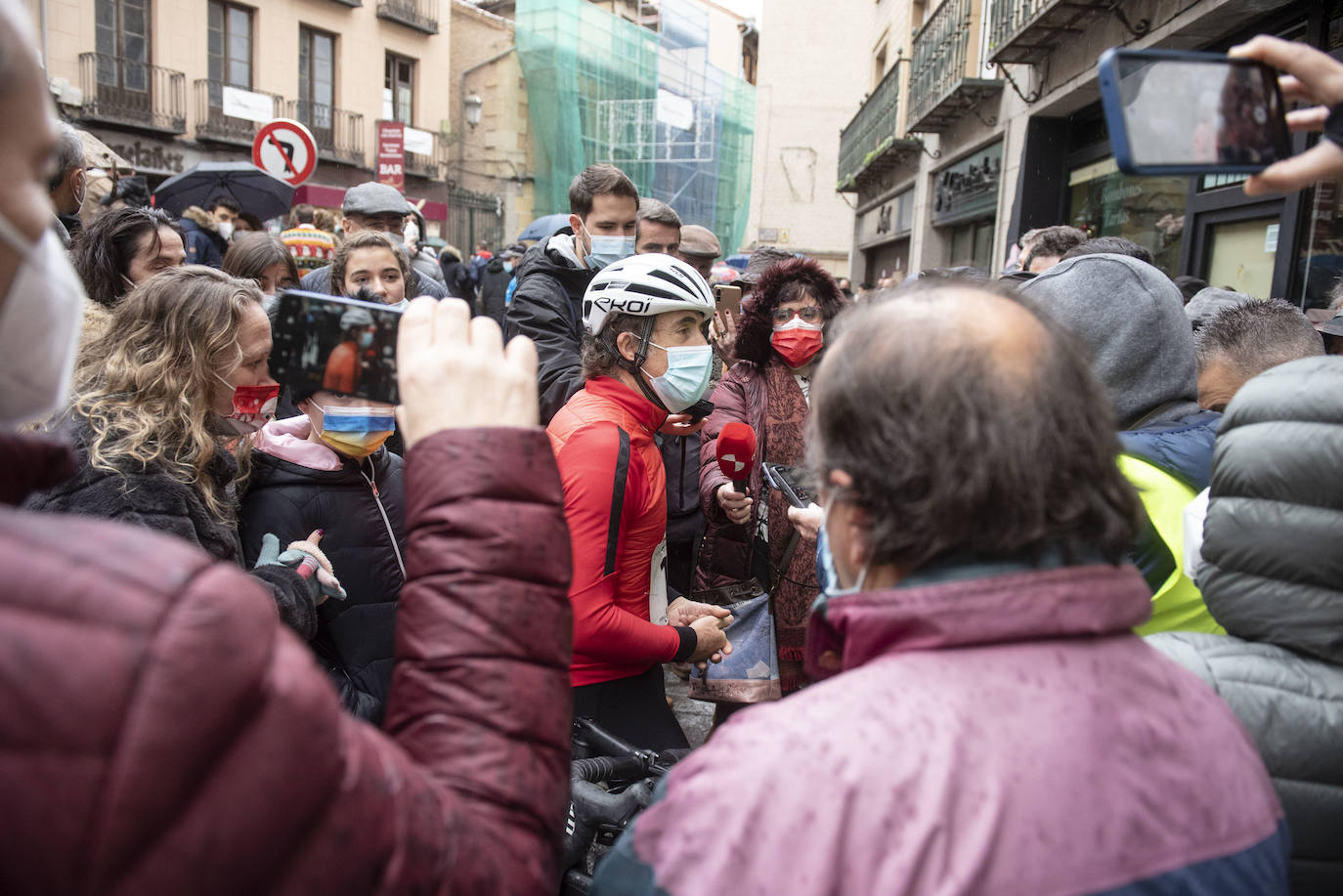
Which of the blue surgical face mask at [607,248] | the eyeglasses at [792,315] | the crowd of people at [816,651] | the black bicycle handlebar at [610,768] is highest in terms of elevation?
the blue surgical face mask at [607,248]

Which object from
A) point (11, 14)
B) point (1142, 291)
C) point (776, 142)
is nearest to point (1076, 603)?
point (11, 14)

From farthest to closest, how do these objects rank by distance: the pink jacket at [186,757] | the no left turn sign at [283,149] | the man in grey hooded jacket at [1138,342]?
the no left turn sign at [283,149]
the man in grey hooded jacket at [1138,342]
the pink jacket at [186,757]

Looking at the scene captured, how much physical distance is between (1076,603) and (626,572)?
63.8 inches

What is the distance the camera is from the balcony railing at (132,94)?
1966cm

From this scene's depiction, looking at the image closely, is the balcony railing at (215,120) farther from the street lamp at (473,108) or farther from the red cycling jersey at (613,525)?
the red cycling jersey at (613,525)

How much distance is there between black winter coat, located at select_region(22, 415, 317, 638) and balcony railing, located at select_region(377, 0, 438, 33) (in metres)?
26.4

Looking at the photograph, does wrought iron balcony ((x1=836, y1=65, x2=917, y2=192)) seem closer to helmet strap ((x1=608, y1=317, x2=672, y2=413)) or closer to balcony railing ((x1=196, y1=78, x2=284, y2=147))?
balcony railing ((x1=196, y1=78, x2=284, y2=147))

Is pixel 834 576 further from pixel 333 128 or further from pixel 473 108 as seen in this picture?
pixel 473 108

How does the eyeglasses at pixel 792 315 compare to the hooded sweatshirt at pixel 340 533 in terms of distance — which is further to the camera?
the eyeglasses at pixel 792 315

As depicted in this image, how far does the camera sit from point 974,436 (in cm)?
98

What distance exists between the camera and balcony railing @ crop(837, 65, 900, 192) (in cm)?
1859

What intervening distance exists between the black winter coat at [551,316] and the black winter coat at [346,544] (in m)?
1.31

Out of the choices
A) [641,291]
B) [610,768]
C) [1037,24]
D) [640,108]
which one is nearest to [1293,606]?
[610,768]

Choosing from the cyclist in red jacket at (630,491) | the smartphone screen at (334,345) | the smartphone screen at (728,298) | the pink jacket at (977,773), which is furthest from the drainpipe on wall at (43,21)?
the pink jacket at (977,773)
